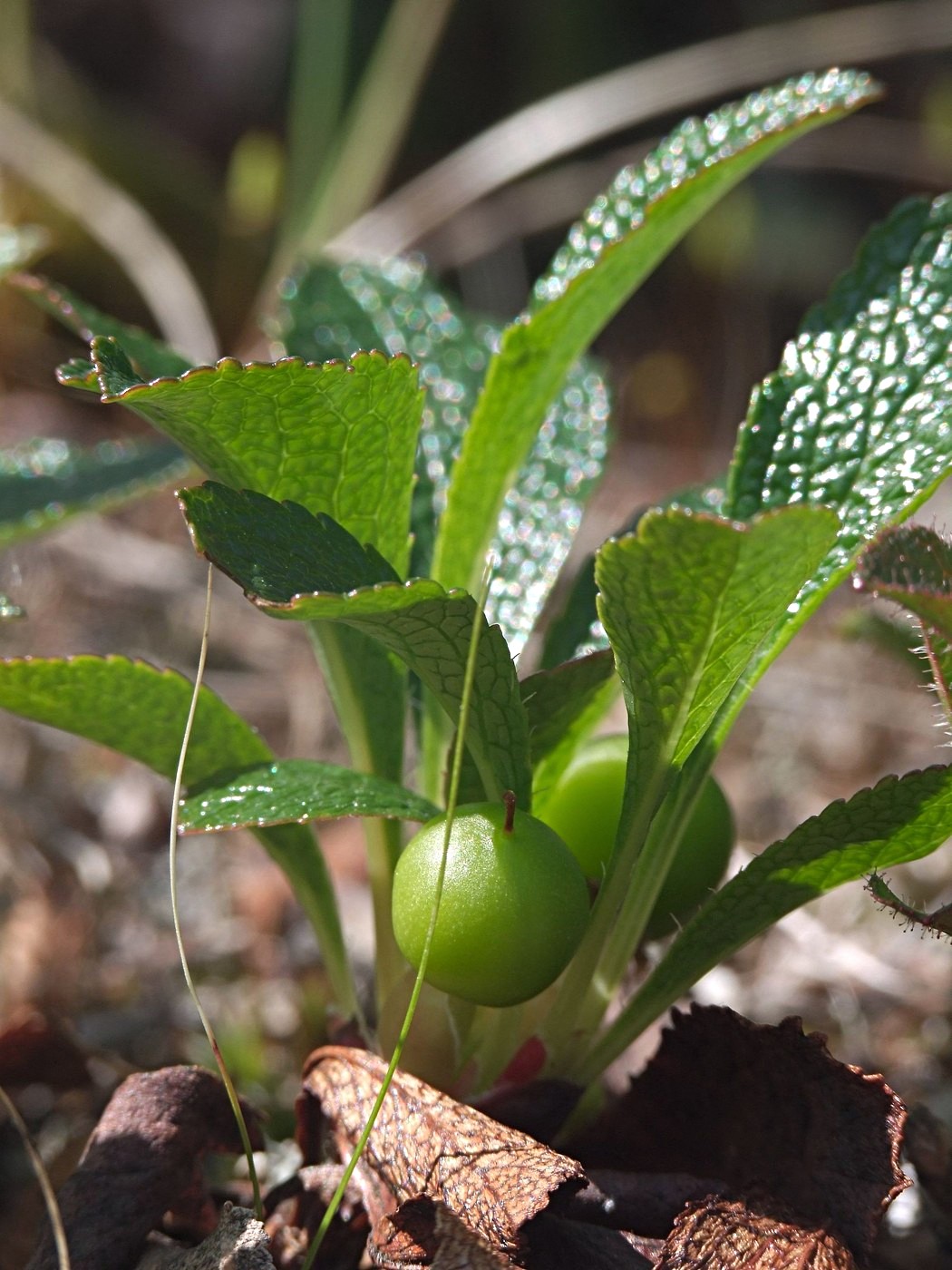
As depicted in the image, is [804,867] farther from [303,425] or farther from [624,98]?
[624,98]

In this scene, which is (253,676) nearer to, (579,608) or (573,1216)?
(579,608)

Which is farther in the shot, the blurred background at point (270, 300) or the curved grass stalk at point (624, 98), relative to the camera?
the curved grass stalk at point (624, 98)

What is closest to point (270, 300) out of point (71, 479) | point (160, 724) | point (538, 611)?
point (71, 479)

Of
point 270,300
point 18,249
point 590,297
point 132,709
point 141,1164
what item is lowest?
point 141,1164

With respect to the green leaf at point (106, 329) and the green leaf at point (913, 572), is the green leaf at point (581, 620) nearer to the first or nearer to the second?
the green leaf at point (913, 572)

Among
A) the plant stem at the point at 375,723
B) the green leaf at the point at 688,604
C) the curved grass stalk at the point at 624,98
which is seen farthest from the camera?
the curved grass stalk at the point at 624,98

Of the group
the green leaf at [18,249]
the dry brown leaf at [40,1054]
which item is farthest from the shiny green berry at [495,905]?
the green leaf at [18,249]
